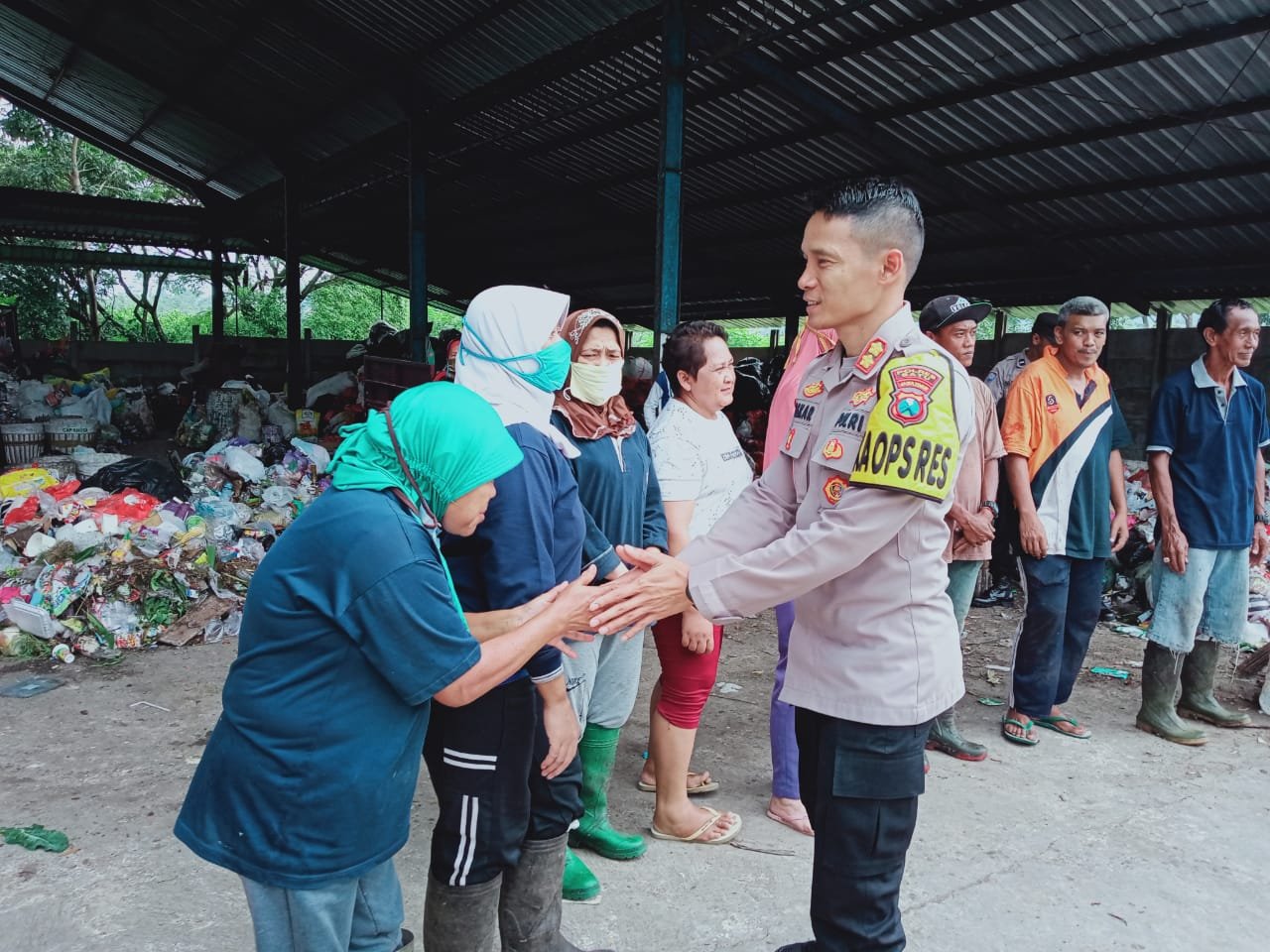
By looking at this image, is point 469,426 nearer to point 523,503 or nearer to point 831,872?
point 523,503

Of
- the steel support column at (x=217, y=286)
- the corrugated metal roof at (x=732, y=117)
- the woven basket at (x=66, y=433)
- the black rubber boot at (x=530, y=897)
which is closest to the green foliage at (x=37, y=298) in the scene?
the steel support column at (x=217, y=286)

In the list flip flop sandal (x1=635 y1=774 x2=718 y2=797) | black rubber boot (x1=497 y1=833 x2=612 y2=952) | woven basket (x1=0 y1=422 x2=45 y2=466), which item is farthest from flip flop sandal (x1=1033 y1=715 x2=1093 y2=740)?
woven basket (x1=0 y1=422 x2=45 y2=466)

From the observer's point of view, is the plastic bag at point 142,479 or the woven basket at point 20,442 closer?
the plastic bag at point 142,479

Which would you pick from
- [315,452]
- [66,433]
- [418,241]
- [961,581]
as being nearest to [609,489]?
[961,581]

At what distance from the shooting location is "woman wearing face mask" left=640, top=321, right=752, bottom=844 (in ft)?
8.83

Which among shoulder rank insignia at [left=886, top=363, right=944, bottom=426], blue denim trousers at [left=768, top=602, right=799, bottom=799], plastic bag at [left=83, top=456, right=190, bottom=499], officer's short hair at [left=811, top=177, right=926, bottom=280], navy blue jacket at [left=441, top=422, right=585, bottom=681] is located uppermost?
officer's short hair at [left=811, top=177, right=926, bottom=280]

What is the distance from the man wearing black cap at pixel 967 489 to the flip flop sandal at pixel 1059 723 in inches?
17.2

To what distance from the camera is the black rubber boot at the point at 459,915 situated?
1.74 metres

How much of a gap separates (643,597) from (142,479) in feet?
20.1

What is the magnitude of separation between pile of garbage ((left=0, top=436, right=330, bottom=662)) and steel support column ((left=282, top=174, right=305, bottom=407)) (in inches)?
313

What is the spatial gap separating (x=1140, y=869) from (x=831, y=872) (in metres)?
1.62

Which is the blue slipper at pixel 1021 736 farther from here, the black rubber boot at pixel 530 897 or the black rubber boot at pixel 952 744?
the black rubber boot at pixel 530 897

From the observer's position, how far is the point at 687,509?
2785mm

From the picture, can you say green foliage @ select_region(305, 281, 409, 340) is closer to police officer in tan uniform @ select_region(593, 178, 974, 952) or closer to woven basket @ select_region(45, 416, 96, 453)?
woven basket @ select_region(45, 416, 96, 453)
